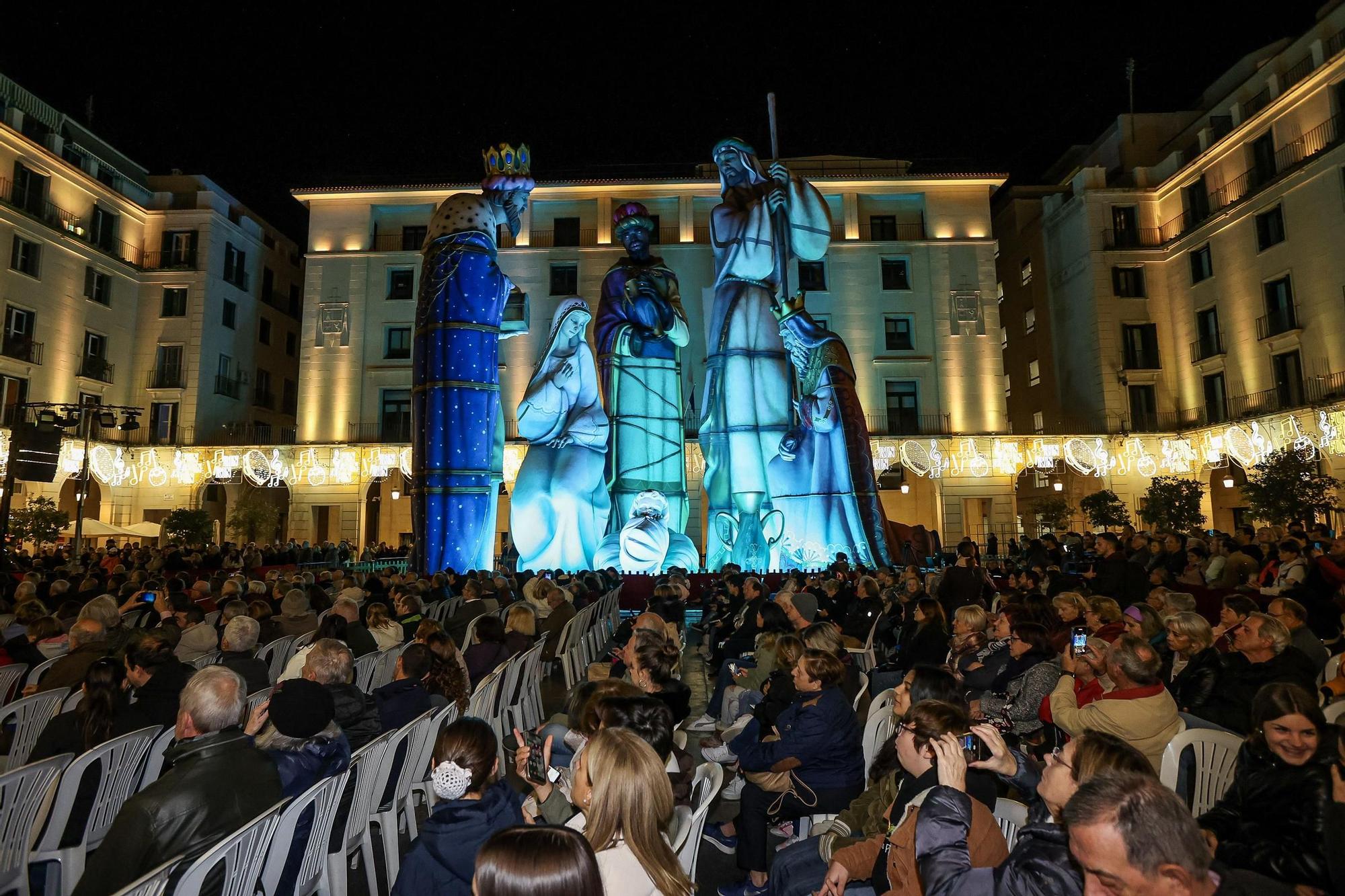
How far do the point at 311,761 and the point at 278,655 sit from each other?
368cm

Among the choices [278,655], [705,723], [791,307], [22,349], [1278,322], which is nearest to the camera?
[705,723]

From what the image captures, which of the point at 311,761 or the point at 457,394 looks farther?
the point at 457,394

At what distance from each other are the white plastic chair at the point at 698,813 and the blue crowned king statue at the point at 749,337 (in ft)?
50.7

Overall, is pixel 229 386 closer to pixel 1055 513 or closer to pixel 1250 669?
pixel 1055 513

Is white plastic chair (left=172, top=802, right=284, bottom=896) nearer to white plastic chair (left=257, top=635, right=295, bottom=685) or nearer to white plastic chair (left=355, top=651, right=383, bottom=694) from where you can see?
white plastic chair (left=355, top=651, right=383, bottom=694)

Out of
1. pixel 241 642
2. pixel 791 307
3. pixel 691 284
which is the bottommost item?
pixel 241 642

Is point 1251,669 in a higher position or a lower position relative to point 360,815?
higher

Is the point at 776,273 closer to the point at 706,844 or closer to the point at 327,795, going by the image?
the point at 706,844

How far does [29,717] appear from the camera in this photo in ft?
15.5

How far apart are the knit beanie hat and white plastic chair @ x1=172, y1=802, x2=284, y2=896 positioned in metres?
0.70

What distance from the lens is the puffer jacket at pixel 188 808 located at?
2.68m

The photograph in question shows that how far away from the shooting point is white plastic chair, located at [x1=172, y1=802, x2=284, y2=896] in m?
2.28

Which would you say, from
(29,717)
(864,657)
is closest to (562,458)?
(864,657)

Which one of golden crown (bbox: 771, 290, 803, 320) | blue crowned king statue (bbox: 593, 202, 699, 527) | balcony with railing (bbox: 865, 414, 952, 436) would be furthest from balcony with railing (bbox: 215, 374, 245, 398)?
balcony with railing (bbox: 865, 414, 952, 436)
